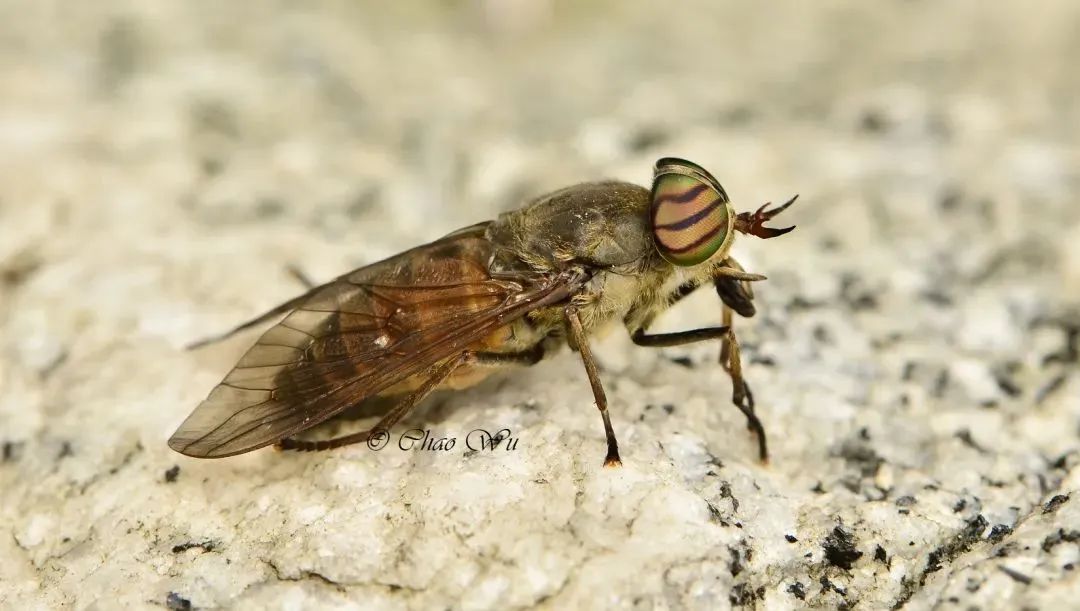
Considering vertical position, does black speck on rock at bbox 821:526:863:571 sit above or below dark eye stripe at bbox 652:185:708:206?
below

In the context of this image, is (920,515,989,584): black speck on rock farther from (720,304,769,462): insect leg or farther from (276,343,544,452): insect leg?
(276,343,544,452): insect leg

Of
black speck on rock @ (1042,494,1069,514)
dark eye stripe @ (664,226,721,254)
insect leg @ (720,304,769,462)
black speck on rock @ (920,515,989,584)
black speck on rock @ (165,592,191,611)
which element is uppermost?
dark eye stripe @ (664,226,721,254)

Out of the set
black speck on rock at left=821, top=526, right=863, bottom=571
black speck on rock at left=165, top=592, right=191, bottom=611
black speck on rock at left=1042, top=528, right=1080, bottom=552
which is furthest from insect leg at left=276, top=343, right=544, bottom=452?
black speck on rock at left=1042, top=528, right=1080, bottom=552

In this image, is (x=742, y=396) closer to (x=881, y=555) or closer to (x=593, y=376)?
(x=593, y=376)

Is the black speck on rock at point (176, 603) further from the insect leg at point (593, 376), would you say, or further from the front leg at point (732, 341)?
the front leg at point (732, 341)

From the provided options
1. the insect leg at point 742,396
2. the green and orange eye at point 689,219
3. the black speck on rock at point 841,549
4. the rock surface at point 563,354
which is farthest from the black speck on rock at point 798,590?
the green and orange eye at point 689,219

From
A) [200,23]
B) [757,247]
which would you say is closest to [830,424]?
[757,247]

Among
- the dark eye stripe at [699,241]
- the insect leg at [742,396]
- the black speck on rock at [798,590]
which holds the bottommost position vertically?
the black speck on rock at [798,590]
